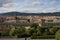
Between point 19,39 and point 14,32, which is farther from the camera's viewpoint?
point 14,32

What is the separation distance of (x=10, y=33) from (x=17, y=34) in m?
0.82

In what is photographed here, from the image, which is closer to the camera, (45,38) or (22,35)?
(45,38)

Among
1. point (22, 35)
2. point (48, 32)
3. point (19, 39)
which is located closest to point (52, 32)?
point (48, 32)

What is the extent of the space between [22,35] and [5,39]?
5.76ft

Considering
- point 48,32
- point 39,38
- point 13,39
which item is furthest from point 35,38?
point 48,32

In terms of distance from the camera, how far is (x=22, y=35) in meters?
13.9

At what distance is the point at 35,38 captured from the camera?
41.3 feet

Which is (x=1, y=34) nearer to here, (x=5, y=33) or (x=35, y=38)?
(x=5, y=33)

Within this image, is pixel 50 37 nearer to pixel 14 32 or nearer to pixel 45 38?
pixel 45 38

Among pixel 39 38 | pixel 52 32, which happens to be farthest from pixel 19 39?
pixel 52 32

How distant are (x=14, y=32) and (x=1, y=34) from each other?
2.80 ft

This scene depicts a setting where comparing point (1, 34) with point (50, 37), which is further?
point (1, 34)

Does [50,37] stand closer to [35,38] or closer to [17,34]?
[35,38]

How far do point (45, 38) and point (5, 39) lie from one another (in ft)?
7.39
